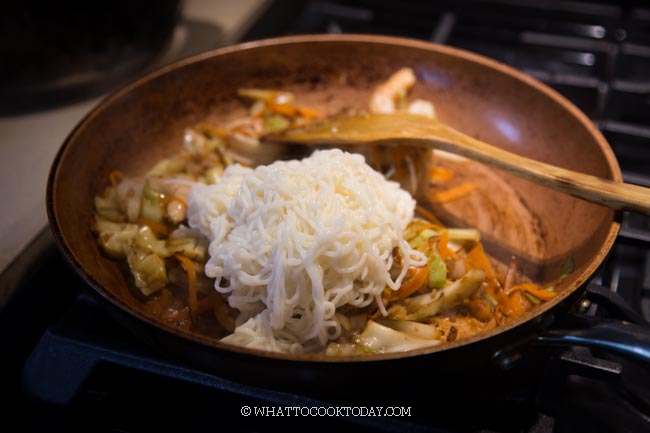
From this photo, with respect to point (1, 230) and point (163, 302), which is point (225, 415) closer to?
point (163, 302)

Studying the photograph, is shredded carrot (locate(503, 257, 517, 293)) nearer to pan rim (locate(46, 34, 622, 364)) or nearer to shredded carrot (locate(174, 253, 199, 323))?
pan rim (locate(46, 34, 622, 364))

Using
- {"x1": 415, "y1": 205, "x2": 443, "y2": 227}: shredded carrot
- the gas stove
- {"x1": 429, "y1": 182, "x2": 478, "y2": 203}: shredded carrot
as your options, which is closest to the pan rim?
the gas stove

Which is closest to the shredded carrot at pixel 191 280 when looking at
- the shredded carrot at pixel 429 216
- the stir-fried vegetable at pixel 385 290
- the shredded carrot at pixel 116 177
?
the stir-fried vegetable at pixel 385 290

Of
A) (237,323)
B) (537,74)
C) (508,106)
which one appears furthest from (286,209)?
(537,74)

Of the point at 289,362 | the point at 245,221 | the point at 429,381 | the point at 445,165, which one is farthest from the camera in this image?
the point at 445,165

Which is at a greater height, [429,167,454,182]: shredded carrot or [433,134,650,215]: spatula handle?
[433,134,650,215]: spatula handle

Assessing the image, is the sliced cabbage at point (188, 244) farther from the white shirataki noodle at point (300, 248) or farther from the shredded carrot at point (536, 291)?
the shredded carrot at point (536, 291)
